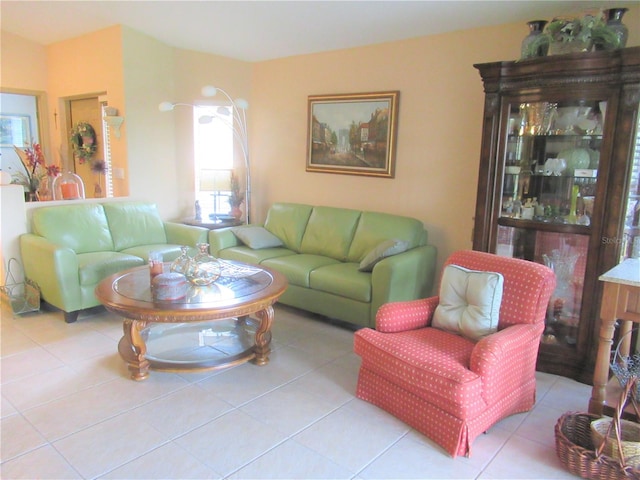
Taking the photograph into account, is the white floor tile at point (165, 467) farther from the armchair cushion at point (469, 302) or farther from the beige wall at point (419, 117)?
the beige wall at point (419, 117)

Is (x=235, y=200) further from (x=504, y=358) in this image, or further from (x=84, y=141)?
(x=504, y=358)

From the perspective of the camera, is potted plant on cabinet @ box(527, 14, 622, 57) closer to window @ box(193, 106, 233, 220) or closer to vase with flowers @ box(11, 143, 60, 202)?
window @ box(193, 106, 233, 220)

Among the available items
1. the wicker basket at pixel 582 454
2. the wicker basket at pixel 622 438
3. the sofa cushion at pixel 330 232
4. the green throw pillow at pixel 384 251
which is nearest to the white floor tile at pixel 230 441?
the wicker basket at pixel 582 454

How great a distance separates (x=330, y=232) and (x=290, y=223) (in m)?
0.53

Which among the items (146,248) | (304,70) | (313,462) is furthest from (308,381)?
(304,70)

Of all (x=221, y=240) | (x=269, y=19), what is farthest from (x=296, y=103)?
(x=221, y=240)

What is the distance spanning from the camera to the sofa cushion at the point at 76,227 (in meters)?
4.09

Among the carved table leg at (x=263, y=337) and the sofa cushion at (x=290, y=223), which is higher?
the sofa cushion at (x=290, y=223)

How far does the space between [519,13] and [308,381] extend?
302 cm

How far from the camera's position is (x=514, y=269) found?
269 centimetres

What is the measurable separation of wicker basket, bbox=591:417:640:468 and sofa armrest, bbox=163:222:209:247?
3.63 meters

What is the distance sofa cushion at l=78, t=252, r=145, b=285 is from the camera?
150 inches

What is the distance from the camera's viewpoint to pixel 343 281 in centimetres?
370

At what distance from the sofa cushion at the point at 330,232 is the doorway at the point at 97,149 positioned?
98.7 inches
